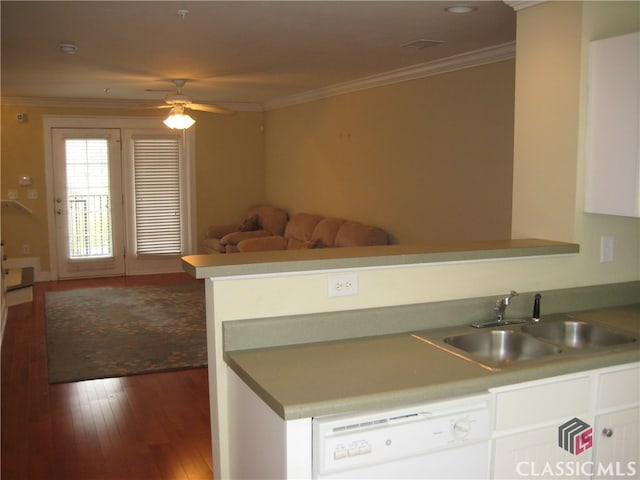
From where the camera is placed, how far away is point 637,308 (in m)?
3.12

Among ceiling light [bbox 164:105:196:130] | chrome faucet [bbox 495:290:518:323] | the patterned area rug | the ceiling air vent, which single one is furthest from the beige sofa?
chrome faucet [bbox 495:290:518:323]

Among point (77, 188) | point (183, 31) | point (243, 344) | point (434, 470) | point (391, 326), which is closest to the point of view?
point (434, 470)

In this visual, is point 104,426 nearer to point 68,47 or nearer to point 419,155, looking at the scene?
point 68,47

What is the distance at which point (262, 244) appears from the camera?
8102mm

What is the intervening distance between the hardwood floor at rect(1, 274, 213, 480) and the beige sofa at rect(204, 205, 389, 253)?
89.7 inches

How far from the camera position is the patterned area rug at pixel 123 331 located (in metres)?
5.08

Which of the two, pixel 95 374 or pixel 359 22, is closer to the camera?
pixel 359 22

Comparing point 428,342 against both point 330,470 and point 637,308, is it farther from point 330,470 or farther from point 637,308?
point 637,308

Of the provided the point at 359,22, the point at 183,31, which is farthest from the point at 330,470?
the point at 183,31

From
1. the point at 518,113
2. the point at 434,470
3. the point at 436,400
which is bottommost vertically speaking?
the point at 434,470

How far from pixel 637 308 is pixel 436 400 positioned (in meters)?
1.57

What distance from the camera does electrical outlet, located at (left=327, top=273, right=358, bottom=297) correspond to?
2590 mm

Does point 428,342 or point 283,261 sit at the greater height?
point 283,261

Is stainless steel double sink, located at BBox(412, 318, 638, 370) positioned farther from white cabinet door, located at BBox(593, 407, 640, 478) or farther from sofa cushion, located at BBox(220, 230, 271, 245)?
sofa cushion, located at BBox(220, 230, 271, 245)
